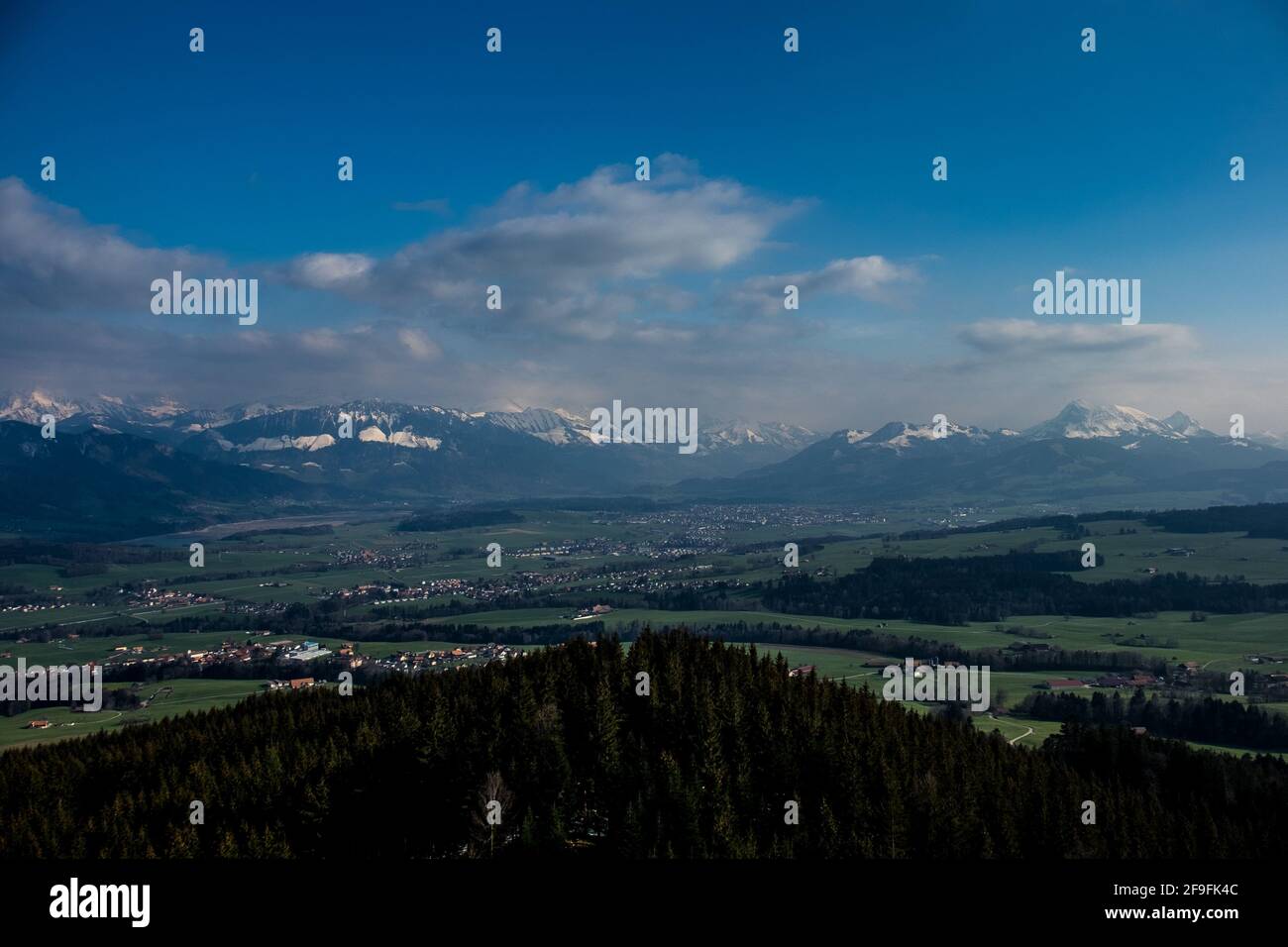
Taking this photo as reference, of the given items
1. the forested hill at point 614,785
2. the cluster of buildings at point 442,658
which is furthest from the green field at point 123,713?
the forested hill at point 614,785

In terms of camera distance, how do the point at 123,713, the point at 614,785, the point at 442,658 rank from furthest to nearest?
the point at 442,658, the point at 123,713, the point at 614,785

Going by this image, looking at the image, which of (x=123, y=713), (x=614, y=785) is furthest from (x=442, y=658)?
(x=614, y=785)

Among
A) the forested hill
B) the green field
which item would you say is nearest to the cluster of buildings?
the green field

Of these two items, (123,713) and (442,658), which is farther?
(442,658)

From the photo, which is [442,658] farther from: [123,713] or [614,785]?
[614,785]

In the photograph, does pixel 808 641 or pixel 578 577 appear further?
pixel 578 577
